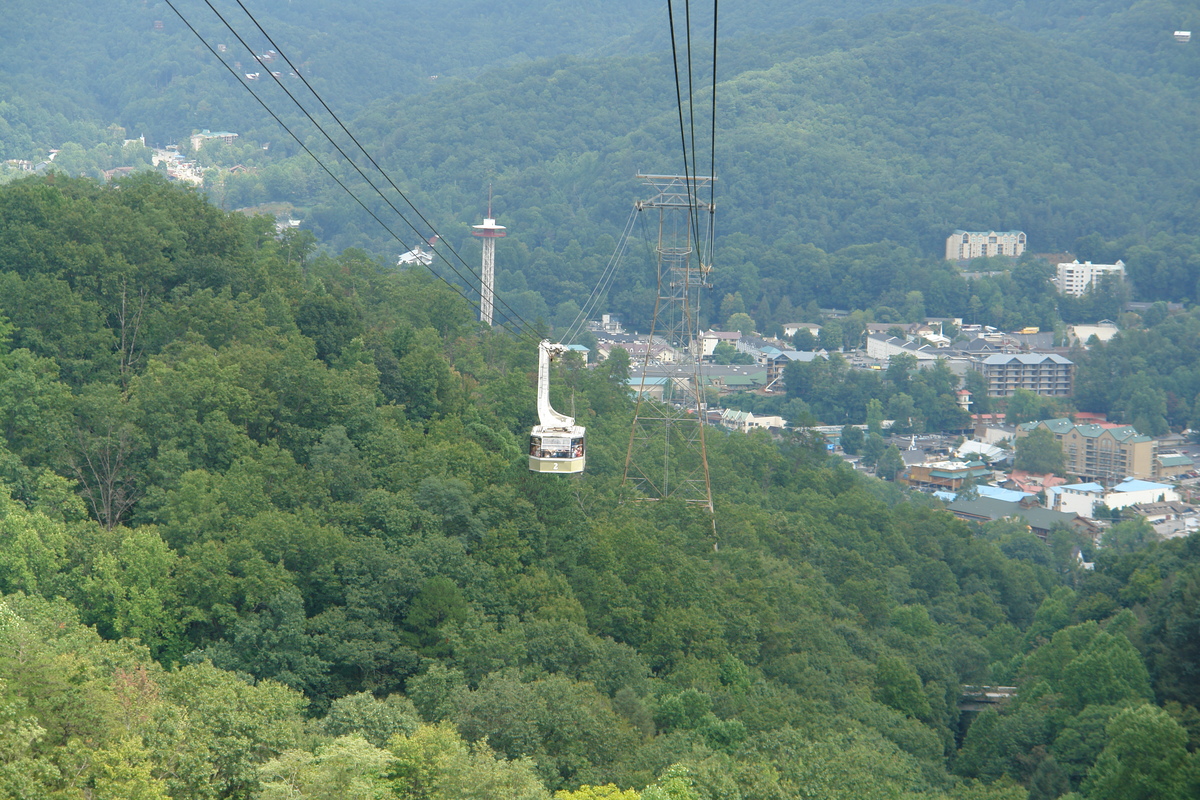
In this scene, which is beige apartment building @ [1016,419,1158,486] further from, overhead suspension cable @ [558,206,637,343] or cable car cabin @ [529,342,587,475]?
cable car cabin @ [529,342,587,475]

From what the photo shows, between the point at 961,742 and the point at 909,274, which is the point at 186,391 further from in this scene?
the point at 909,274

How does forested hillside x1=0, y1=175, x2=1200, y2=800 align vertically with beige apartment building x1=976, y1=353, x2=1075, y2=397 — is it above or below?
below

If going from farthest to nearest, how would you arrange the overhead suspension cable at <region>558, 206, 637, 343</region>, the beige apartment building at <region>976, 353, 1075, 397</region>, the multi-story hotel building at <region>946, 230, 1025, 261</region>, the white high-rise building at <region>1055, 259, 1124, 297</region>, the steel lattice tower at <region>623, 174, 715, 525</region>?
the multi-story hotel building at <region>946, 230, 1025, 261</region> → the white high-rise building at <region>1055, 259, 1124, 297</region> → the beige apartment building at <region>976, 353, 1075, 397</region> → the overhead suspension cable at <region>558, 206, 637, 343</region> → the steel lattice tower at <region>623, 174, 715, 525</region>

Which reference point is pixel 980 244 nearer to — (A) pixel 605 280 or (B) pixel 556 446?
(A) pixel 605 280

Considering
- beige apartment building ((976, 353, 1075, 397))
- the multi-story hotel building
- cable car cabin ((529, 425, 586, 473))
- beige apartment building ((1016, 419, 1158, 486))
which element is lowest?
beige apartment building ((1016, 419, 1158, 486))

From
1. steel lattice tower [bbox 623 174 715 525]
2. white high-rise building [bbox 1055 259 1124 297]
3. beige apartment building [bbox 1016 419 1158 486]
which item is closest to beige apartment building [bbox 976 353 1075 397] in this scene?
beige apartment building [bbox 1016 419 1158 486]

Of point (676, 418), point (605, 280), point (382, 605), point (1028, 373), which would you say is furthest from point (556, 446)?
point (605, 280)
